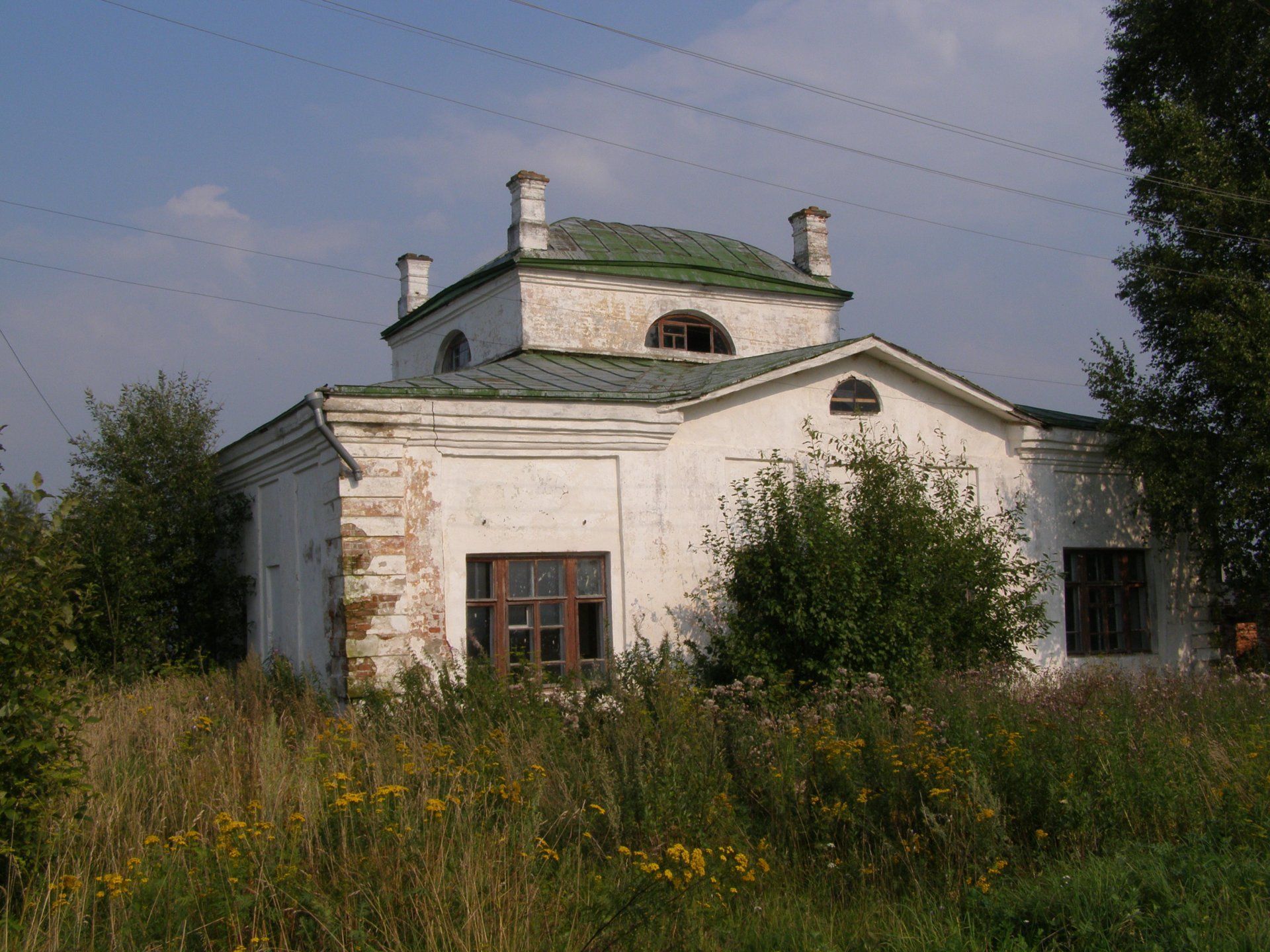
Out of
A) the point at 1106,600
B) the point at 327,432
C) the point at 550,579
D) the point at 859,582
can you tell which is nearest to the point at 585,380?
the point at 550,579

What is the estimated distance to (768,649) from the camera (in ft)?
36.3

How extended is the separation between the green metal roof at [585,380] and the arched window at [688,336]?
1.51 m

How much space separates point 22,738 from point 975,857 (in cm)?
488

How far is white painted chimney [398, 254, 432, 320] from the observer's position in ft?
65.8

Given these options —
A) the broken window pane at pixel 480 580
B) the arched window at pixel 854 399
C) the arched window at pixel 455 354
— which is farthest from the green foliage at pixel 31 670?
the arched window at pixel 455 354

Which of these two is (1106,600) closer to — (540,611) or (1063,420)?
(1063,420)

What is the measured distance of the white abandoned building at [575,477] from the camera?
1074 cm

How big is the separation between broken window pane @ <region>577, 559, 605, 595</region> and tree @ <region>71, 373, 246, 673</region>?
4.87m

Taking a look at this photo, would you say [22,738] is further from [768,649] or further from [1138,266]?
[1138,266]

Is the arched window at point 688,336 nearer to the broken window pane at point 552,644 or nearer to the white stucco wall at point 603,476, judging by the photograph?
the white stucco wall at point 603,476

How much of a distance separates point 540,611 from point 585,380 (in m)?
3.07

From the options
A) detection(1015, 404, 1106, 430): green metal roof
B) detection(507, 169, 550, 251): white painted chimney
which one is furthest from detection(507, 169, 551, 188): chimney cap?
detection(1015, 404, 1106, 430): green metal roof

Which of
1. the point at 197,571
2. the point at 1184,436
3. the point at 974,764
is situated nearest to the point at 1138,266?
the point at 1184,436

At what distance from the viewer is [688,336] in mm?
17297
